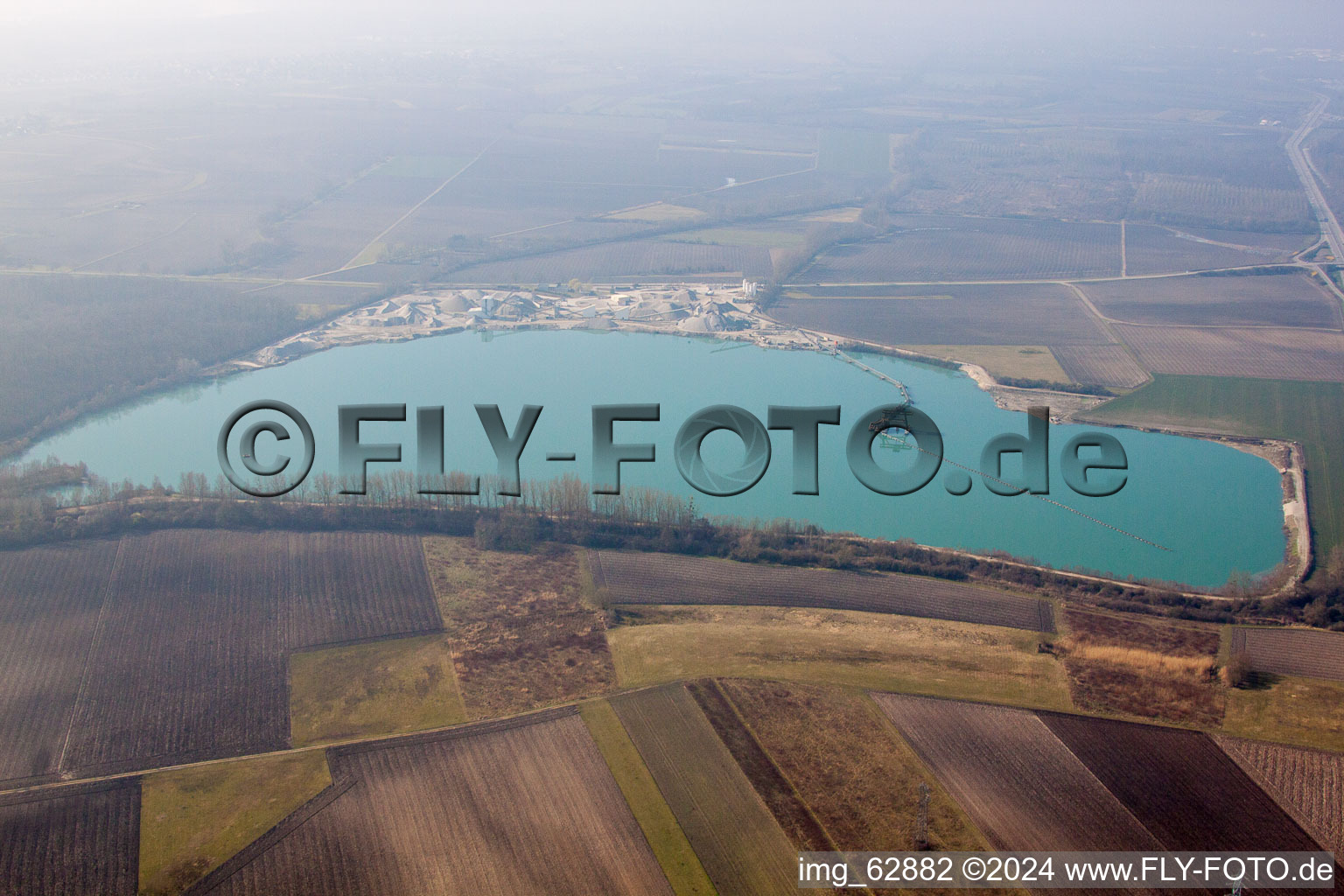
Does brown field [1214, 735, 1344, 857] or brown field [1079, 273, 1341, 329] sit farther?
brown field [1079, 273, 1341, 329]

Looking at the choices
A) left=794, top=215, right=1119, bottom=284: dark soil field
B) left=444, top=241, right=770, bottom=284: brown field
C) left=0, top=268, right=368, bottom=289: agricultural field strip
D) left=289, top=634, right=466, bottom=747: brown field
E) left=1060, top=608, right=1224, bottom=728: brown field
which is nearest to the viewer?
A: left=289, top=634, right=466, bottom=747: brown field

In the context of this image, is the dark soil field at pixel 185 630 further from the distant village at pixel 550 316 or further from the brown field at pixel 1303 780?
the distant village at pixel 550 316

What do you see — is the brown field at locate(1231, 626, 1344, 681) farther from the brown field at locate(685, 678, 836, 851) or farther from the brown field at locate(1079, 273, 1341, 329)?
the brown field at locate(1079, 273, 1341, 329)

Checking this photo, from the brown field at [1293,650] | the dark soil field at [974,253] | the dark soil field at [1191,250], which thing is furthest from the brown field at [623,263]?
the brown field at [1293,650]

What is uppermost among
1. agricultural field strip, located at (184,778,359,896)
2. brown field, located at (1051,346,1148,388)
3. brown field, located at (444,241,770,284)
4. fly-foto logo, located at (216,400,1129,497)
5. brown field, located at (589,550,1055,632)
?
brown field, located at (444,241,770,284)

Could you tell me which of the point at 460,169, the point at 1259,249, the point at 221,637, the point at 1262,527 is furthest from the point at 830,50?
the point at 221,637

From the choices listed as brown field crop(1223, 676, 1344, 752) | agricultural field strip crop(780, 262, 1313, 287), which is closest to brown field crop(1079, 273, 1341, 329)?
agricultural field strip crop(780, 262, 1313, 287)

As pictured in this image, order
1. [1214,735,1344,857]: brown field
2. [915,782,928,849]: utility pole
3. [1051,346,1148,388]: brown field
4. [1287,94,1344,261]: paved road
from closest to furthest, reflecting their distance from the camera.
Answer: [915,782,928,849]: utility pole → [1214,735,1344,857]: brown field → [1051,346,1148,388]: brown field → [1287,94,1344,261]: paved road

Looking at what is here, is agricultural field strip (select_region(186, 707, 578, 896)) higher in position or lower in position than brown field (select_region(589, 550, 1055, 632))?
lower
